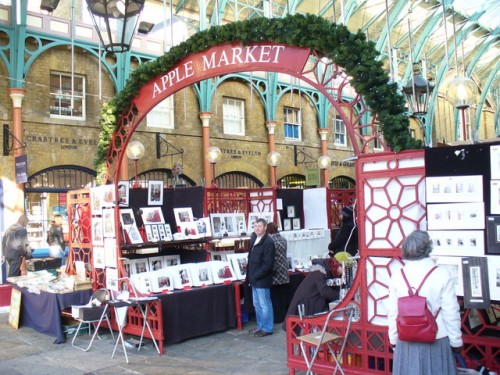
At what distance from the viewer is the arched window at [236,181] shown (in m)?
18.4

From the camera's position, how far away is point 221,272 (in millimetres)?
8734

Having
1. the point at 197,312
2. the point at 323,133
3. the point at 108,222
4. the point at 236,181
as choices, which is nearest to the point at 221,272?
the point at 197,312

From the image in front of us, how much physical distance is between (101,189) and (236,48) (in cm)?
339

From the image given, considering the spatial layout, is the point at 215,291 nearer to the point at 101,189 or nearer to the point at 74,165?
the point at 101,189

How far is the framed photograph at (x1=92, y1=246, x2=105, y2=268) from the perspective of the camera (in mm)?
8648

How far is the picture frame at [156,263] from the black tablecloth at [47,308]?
1143 millimetres

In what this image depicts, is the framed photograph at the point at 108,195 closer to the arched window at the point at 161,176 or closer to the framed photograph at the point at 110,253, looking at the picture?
the framed photograph at the point at 110,253

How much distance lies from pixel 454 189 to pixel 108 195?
539 cm

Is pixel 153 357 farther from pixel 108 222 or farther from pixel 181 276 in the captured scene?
pixel 108 222

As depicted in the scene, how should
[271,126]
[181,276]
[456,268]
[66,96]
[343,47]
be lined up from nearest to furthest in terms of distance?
1. [456,268]
2. [343,47]
3. [181,276]
4. [66,96]
5. [271,126]

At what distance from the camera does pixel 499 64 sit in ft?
90.7

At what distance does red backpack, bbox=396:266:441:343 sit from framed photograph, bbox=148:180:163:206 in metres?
6.58

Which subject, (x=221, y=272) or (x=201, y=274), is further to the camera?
(x=221, y=272)

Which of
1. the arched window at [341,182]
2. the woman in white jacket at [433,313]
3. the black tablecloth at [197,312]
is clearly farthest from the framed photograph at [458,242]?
the arched window at [341,182]
